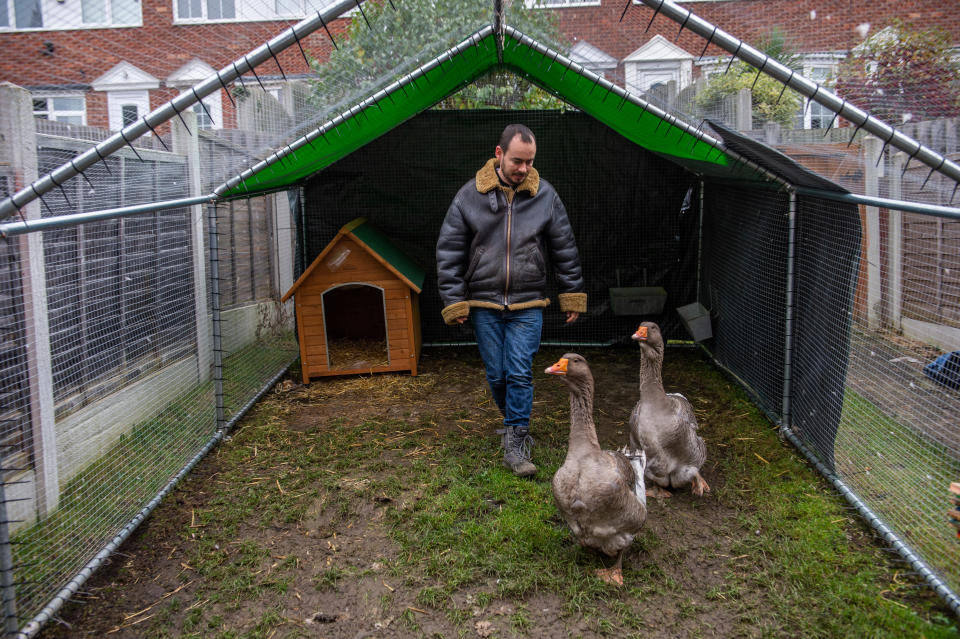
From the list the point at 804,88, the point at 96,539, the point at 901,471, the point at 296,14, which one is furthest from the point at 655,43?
the point at 96,539

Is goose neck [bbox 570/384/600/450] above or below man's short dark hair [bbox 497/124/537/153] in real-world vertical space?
below

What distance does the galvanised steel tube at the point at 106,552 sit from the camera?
2948mm

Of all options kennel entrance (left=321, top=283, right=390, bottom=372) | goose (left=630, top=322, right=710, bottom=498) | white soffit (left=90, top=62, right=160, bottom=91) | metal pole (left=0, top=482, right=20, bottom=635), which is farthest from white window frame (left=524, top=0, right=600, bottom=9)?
kennel entrance (left=321, top=283, right=390, bottom=372)

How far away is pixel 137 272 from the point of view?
429 cm

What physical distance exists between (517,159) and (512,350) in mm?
1251

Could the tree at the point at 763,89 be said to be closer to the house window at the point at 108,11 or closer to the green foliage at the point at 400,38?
the green foliage at the point at 400,38

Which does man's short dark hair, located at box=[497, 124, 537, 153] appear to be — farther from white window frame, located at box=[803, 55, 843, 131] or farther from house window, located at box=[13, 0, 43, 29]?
house window, located at box=[13, 0, 43, 29]

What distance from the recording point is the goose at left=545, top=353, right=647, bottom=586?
3336 mm

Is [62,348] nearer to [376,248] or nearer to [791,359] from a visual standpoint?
[376,248]

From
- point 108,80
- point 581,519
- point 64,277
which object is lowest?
point 581,519

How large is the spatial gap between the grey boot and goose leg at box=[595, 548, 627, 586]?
3.90ft

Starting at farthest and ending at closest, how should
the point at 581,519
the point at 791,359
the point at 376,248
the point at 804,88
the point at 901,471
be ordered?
1. the point at 376,248
2. the point at 791,359
3. the point at 901,471
4. the point at 804,88
5. the point at 581,519

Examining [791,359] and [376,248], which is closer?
[791,359]

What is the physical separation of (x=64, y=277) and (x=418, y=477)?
7.93ft
